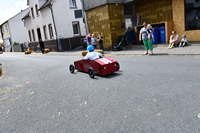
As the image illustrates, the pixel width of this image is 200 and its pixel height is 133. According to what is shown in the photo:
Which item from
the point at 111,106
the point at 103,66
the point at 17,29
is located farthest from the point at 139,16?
the point at 17,29

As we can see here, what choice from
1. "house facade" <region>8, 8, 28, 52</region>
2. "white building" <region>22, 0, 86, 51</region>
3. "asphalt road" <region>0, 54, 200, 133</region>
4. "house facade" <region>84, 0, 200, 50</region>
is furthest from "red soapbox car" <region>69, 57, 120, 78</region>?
"house facade" <region>8, 8, 28, 52</region>

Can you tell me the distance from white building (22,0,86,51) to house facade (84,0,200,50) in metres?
6.27

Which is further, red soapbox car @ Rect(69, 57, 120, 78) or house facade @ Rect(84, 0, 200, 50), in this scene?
house facade @ Rect(84, 0, 200, 50)

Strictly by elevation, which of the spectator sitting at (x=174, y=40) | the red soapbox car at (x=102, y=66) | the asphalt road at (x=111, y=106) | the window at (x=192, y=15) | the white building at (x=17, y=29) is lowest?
the asphalt road at (x=111, y=106)

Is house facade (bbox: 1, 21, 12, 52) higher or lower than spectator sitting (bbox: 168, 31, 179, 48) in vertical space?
higher

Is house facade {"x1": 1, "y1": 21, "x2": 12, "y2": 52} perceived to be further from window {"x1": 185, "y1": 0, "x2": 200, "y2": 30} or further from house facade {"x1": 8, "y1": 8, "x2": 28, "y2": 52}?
window {"x1": 185, "y1": 0, "x2": 200, "y2": 30}

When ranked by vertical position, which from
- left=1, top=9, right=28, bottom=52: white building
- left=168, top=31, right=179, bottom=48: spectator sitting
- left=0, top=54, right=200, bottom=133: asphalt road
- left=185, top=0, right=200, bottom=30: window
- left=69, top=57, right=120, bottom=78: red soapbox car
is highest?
left=1, top=9, right=28, bottom=52: white building

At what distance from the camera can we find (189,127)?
3084mm

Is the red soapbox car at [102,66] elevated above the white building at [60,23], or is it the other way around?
the white building at [60,23]

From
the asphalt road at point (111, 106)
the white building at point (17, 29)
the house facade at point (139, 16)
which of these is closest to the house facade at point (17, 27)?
the white building at point (17, 29)

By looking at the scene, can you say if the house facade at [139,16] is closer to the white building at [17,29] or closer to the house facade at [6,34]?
the white building at [17,29]

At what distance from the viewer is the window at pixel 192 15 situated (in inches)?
574

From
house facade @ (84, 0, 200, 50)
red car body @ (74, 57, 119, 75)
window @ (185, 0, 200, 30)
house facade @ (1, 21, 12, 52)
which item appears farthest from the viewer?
house facade @ (1, 21, 12, 52)

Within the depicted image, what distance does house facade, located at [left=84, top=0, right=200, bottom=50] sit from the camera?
48.4 feet
